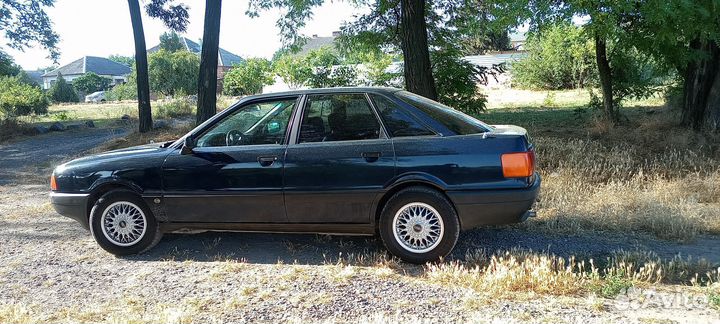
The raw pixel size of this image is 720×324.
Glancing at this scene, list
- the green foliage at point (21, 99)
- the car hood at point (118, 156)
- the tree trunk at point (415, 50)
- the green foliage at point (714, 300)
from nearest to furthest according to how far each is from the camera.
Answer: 1. the green foliage at point (714, 300)
2. the car hood at point (118, 156)
3. the tree trunk at point (415, 50)
4. the green foliage at point (21, 99)

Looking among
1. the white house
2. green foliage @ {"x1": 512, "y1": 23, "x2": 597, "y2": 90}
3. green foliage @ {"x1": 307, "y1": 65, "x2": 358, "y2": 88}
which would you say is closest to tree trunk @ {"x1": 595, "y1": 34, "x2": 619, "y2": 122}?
green foliage @ {"x1": 307, "y1": 65, "x2": 358, "y2": 88}

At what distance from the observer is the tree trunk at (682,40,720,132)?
1091 cm

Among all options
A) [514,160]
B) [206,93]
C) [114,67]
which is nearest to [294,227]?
[514,160]

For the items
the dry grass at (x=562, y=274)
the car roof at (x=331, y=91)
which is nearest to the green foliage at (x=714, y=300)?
the dry grass at (x=562, y=274)

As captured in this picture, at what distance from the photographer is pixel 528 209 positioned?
4.89 meters

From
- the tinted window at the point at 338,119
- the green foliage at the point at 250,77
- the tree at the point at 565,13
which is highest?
the green foliage at the point at 250,77

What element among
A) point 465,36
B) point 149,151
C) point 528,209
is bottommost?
point 528,209

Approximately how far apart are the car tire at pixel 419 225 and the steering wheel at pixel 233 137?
1605 mm

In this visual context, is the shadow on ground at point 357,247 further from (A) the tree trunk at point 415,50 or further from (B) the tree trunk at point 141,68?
(B) the tree trunk at point 141,68

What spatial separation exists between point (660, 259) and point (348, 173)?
9.11ft

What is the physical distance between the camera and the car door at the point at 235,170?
5.23 meters

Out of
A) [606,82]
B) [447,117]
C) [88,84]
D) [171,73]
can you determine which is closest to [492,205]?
[447,117]

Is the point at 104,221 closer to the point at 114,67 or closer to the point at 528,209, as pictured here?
the point at 528,209

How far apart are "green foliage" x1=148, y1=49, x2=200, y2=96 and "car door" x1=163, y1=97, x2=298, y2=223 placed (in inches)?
1676
